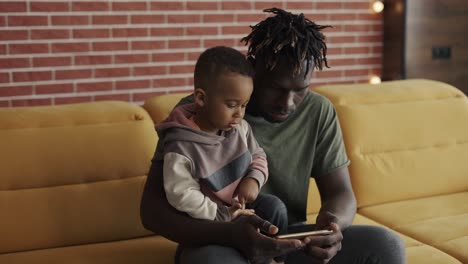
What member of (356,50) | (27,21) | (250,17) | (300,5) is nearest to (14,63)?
(27,21)

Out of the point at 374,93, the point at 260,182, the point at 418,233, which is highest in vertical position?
the point at 374,93

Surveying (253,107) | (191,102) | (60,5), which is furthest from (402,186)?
(60,5)

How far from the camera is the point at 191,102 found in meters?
1.91

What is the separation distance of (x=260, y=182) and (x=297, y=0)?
2.08m

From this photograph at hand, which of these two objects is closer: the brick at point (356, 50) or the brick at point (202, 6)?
the brick at point (202, 6)

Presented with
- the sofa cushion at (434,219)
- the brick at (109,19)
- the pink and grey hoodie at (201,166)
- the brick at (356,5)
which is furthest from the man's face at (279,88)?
the brick at (356,5)

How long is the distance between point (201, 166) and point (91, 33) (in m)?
1.73

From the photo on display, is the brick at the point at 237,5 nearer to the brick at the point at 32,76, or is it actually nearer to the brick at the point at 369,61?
the brick at the point at 369,61

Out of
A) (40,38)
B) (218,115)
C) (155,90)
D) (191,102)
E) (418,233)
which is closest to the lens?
(218,115)

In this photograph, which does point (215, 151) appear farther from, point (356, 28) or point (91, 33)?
point (356, 28)

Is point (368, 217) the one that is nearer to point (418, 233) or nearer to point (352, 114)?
point (418, 233)

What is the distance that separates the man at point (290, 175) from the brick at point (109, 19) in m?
1.48

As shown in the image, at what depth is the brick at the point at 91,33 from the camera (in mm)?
3240

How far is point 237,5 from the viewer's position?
3553mm
